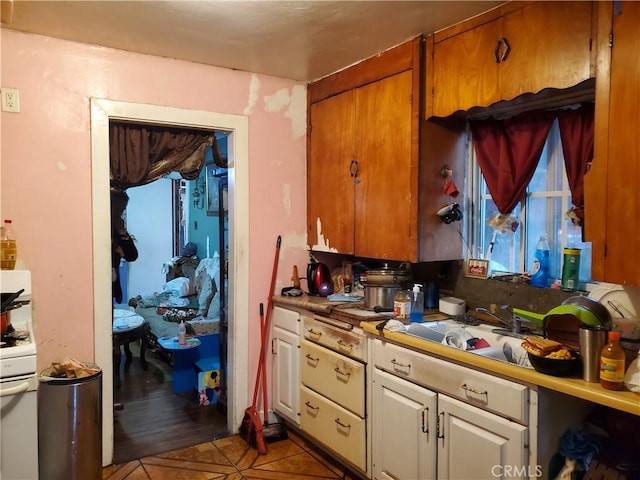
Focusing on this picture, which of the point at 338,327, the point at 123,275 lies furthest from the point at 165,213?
the point at 338,327

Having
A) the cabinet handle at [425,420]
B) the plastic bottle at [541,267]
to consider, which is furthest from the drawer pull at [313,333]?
the plastic bottle at [541,267]

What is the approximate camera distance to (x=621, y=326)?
70.9 inches

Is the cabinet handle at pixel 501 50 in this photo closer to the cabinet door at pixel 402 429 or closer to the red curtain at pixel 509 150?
the red curtain at pixel 509 150

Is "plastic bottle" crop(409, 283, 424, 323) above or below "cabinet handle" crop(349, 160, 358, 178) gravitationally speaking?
below

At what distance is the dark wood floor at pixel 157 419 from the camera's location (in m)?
3.05

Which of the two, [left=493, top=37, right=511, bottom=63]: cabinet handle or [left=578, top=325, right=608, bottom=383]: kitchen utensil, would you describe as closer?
[left=578, top=325, right=608, bottom=383]: kitchen utensil

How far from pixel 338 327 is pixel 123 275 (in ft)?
14.2

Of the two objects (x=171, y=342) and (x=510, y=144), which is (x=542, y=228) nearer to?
(x=510, y=144)

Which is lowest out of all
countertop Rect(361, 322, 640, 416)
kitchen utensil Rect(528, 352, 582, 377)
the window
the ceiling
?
countertop Rect(361, 322, 640, 416)

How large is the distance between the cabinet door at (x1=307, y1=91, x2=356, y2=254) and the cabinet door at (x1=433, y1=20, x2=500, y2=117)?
65cm

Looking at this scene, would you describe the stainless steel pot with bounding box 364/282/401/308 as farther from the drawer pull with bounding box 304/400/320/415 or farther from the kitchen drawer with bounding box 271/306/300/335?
the drawer pull with bounding box 304/400/320/415

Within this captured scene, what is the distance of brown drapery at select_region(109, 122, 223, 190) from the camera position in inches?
119

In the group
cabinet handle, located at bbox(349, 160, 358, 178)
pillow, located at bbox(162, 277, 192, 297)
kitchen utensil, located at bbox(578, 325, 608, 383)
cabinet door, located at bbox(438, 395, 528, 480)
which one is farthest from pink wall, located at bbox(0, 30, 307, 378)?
pillow, located at bbox(162, 277, 192, 297)

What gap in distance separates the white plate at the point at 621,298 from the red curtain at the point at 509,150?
691mm
